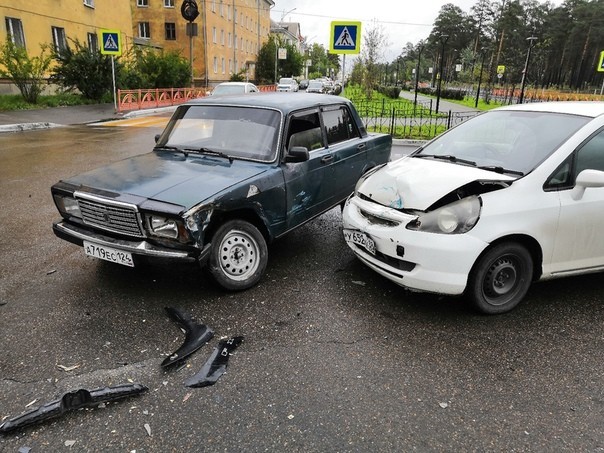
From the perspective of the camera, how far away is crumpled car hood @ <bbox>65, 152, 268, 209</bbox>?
3727 millimetres

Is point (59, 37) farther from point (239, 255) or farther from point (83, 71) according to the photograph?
point (239, 255)

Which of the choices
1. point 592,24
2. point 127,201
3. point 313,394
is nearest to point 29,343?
point 127,201

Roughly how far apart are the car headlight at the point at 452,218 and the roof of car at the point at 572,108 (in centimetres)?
144

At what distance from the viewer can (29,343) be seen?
3.29m

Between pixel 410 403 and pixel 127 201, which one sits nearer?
pixel 410 403

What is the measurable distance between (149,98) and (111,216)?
23.3 m

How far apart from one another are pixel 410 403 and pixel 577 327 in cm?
181

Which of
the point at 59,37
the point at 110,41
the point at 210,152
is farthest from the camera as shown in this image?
the point at 59,37

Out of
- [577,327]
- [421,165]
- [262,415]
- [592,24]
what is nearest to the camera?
[262,415]

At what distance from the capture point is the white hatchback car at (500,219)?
348 cm

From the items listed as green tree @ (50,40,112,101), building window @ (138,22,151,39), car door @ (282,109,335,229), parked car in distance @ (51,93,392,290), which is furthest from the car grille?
building window @ (138,22,151,39)

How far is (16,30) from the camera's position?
23594mm

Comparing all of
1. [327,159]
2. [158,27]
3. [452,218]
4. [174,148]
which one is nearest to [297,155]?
[327,159]

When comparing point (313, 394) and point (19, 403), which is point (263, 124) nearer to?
point (313, 394)
